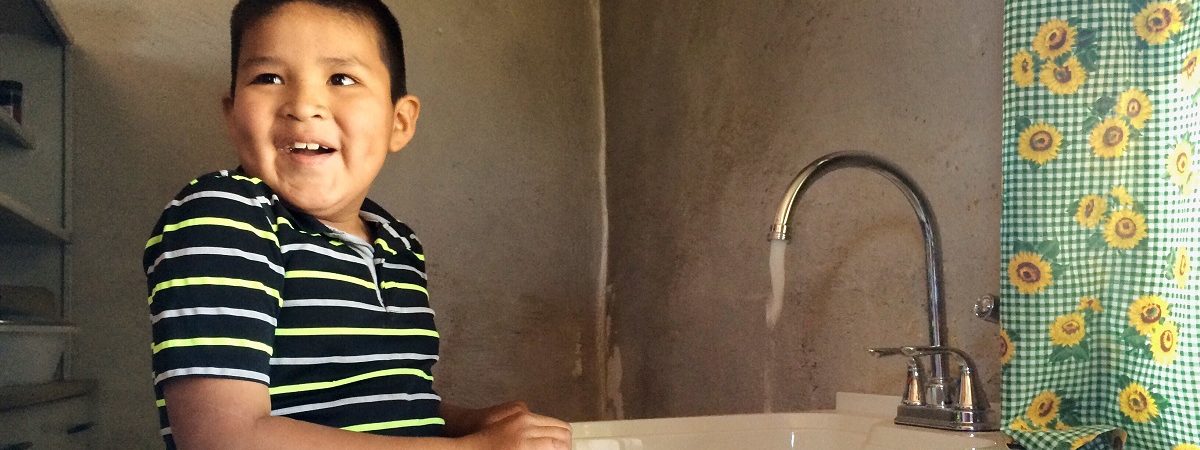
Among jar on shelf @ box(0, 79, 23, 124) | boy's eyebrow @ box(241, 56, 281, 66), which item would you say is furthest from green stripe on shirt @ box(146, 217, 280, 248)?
jar on shelf @ box(0, 79, 23, 124)

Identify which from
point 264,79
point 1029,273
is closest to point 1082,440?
point 1029,273

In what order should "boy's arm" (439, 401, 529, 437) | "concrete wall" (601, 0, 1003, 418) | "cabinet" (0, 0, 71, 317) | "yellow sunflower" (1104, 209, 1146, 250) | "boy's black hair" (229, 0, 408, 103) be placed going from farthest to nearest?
"cabinet" (0, 0, 71, 317), "concrete wall" (601, 0, 1003, 418), "boy's arm" (439, 401, 529, 437), "boy's black hair" (229, 0, 408, 103), "yellow sunflower" (1104, 209, 1146, 250)

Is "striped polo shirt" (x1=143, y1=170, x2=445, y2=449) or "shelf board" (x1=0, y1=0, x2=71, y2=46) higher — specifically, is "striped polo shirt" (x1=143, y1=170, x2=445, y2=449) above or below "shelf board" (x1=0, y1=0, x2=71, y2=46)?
below

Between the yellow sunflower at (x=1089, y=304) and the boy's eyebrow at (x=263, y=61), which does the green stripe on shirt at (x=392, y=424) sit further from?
the yellow sunflower at (x=1089, y=304)

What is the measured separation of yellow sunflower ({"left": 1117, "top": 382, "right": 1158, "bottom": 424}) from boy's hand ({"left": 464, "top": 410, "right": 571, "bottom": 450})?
53 cm

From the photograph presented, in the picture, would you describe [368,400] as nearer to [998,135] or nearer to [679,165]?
[998,135]

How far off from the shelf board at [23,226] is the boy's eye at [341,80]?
0.55 m

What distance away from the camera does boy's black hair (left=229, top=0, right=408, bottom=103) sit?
3.28 ft

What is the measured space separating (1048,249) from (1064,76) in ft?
0.56

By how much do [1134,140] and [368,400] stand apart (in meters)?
0.76

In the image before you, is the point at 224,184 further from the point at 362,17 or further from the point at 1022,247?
the point at 1022,247

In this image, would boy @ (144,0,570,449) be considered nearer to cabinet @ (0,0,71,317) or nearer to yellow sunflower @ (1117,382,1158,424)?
yellow sunflower @ (1117,382,1158,424)

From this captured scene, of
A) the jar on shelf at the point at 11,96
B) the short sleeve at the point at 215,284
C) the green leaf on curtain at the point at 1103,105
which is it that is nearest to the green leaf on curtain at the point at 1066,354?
the green leaf on curtain at the point at 1103,105

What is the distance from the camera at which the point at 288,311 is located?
90cm
